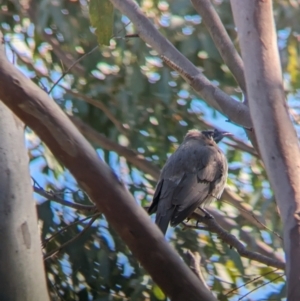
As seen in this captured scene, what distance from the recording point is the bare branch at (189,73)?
143 inches

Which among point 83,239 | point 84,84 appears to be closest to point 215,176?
point 83,239

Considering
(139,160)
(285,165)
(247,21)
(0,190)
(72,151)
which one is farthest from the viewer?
(139,160)

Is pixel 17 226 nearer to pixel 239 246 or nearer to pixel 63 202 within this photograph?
pixel 63 202

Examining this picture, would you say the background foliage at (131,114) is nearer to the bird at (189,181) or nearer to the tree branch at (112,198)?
the bird at (189,181)

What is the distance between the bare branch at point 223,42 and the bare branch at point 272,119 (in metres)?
0.56

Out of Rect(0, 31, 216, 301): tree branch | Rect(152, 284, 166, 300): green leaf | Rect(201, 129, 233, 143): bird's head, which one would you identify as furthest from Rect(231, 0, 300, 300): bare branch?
Rect(201, 129, 233, 143): bird's head

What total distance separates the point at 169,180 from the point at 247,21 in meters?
2.23

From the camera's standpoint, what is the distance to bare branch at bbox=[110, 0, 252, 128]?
3.63 m

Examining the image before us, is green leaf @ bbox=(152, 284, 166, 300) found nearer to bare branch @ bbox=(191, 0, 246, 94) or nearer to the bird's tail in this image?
the bird's tail

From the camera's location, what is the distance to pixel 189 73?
385 cm

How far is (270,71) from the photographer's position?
2.99 metres

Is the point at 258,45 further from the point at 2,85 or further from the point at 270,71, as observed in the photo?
the point at 2,85

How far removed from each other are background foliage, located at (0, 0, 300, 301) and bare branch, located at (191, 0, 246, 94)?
53.2 inches

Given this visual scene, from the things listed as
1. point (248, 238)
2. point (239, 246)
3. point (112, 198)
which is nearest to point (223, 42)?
point (239, 246)
